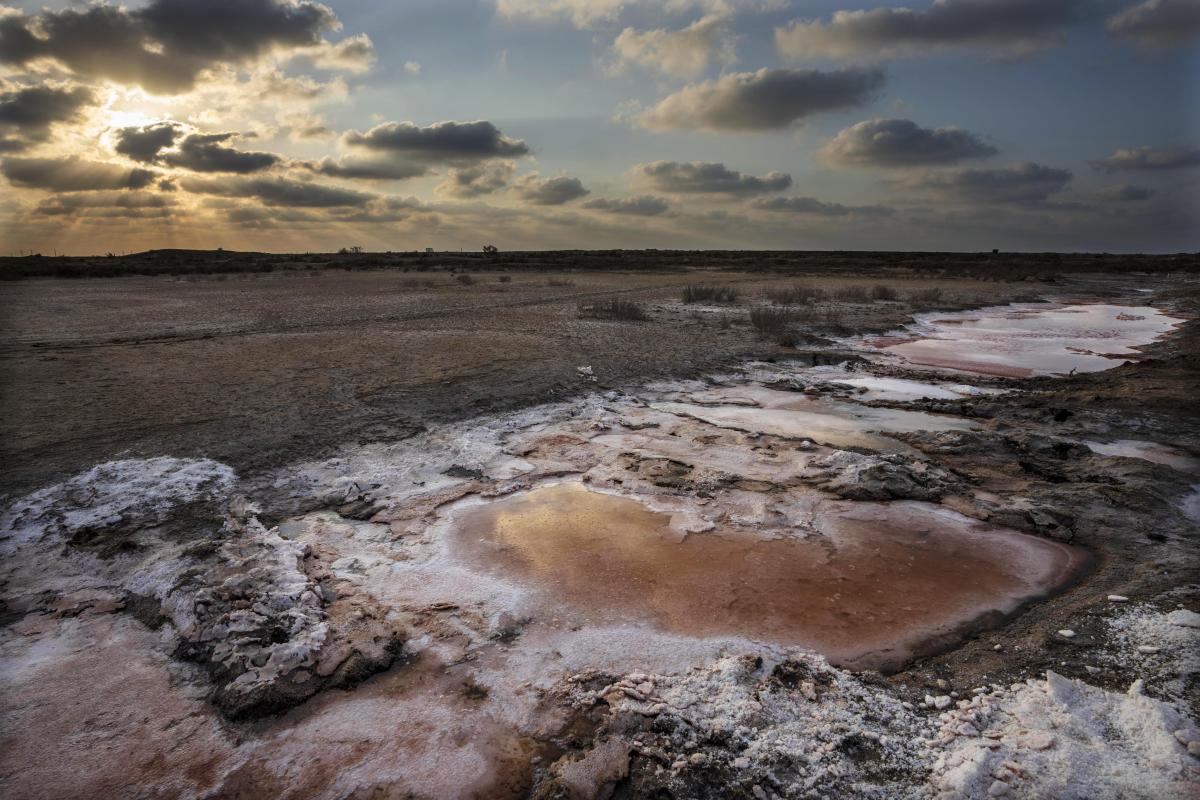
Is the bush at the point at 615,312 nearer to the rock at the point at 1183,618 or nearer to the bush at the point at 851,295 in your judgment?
the bush at the point at 851,295

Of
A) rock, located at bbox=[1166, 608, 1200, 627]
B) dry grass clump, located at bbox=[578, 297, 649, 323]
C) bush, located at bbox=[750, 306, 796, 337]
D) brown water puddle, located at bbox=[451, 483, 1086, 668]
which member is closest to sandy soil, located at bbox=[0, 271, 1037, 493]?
bush, located at bbox=[750, 306, 796, 337]

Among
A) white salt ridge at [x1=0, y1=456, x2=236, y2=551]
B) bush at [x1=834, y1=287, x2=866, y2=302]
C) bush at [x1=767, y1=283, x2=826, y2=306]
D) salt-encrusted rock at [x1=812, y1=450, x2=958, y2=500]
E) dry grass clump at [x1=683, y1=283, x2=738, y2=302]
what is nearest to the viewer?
white salt ridge at [x1=0, y1=456, x2=236, y2=551]

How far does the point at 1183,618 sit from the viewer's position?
3166mm

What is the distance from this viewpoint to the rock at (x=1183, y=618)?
10.2 ft

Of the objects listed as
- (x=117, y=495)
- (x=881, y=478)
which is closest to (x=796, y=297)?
(x=881, y=478)

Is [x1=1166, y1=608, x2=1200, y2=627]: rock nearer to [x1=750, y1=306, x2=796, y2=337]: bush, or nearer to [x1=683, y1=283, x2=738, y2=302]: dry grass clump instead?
[x1=750, y1=306, x2=796, y2=337]: bush

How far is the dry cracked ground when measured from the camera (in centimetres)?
243

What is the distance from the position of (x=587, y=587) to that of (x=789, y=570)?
1364mm

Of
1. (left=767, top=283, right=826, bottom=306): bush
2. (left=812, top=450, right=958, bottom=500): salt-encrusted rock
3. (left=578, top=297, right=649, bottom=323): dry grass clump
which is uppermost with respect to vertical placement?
(left=767, top=283, right=826, bottom=306): bush

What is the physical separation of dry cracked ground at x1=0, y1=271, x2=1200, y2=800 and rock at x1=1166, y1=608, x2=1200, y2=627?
2 centimetres

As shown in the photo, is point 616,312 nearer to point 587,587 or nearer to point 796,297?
point 796,297

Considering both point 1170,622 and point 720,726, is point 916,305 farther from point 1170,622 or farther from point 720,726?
point 720,726

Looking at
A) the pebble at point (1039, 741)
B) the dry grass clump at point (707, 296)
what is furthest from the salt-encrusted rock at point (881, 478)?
the dry grass clump at point (707, 296)

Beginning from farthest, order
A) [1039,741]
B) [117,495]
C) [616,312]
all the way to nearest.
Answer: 1. [616,312]
2. [117,495]
3. [1039,741]
